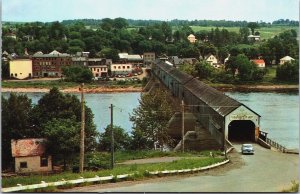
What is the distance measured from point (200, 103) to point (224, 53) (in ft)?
88.3

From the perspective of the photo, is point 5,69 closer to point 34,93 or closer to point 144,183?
point 34,93

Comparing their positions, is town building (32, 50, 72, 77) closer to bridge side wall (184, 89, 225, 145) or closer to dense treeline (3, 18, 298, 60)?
dense treeline (3, 18, 298, 60)

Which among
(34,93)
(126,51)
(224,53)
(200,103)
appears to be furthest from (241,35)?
(200,103)

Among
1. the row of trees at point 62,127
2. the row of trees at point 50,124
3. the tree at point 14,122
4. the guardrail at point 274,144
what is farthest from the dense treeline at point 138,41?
the tree at point 14,122

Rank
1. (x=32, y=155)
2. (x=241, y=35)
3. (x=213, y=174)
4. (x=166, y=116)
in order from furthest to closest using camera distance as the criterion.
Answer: (x=241, y=35)
(x=166, y=116)
(x=32, y=155)
(x=213, y=174)

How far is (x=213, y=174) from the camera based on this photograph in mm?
5871

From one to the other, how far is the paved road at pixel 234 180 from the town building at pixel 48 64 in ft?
57.0

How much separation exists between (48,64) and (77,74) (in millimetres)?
2393

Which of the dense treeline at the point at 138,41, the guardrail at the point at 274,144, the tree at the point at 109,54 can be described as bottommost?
the guardrail at the point at 274,144

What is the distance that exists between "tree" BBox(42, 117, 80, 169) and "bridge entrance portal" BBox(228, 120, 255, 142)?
3.43m

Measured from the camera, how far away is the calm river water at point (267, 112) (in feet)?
42.8

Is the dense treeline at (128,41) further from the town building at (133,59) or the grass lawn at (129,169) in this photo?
the grass lawn at (129,169)

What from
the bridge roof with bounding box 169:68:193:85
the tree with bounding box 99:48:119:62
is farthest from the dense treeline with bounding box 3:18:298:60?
the bridge roof with bounding box 169:68:193:85

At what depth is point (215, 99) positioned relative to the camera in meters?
11.8
